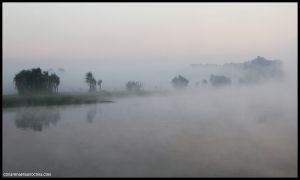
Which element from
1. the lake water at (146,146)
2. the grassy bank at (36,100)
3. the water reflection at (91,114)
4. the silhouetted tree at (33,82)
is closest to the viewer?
the lake water at (146,146)

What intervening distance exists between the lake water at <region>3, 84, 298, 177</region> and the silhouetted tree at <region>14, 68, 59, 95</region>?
916 inches

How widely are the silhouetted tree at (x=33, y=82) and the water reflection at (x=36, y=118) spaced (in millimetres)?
18344

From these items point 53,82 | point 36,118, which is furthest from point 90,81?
point 36,118

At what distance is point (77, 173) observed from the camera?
22.7 meters

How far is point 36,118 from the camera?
154 feet

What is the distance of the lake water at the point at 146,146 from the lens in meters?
23.7

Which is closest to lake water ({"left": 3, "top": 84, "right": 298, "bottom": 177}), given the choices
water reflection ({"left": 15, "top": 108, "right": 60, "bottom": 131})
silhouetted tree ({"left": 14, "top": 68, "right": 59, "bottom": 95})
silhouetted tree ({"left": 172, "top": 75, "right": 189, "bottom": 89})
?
water reflection ({"left": 15, "top": 108, "right": 60, "bottom": 131})

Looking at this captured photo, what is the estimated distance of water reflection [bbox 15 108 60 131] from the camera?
136ft

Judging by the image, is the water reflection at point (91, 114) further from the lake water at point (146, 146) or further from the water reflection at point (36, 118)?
the water reflection at point (36, 118)

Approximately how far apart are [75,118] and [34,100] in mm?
16073

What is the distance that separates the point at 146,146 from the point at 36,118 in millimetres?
22754

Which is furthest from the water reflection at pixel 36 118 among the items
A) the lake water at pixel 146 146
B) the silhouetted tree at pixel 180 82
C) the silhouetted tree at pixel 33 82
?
the silhouetted tree at pixel 180 82

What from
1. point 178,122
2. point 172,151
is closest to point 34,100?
point 178,122

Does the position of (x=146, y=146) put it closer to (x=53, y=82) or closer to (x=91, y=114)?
(x=91, y=114)
